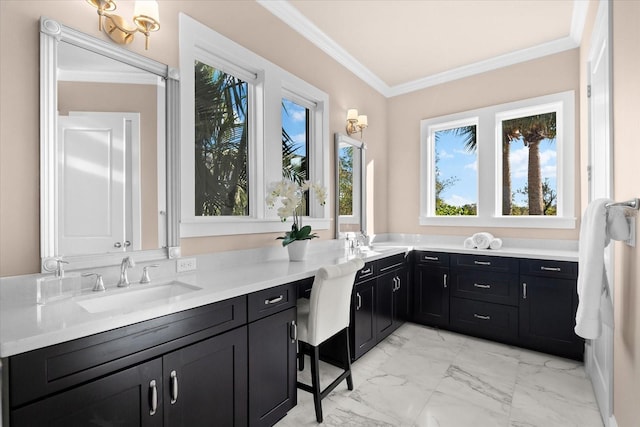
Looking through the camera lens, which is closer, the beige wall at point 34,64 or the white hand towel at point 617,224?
the beige wall at point 34,64

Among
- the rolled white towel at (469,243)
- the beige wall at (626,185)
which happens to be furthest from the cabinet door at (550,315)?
the beige wall at (626,185)

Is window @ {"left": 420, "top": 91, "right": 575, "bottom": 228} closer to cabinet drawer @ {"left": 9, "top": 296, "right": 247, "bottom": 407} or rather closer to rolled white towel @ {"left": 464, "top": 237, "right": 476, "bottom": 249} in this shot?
rolled white towel @ {"left": 464, "top": 237, "right": 476, "bottom": 249}

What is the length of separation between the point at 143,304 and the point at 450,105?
380 cm

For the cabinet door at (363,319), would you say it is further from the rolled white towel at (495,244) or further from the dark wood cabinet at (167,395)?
the rolled white towel at (495,244)

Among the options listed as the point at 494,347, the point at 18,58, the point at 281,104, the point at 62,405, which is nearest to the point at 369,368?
the point at 494,347

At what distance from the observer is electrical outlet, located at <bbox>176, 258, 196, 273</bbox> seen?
190cm

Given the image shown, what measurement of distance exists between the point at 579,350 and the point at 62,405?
3.38 meters

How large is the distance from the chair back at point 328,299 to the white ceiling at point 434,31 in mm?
2093

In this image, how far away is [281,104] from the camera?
269 centimetres

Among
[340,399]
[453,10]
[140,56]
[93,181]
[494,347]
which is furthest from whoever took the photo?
[494,347]

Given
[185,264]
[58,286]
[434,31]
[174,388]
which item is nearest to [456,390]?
[174,388]

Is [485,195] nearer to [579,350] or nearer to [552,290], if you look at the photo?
[552,290]

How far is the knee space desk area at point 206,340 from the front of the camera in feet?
3.25

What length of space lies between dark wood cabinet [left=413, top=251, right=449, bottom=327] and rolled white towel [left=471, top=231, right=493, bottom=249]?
0.35 m
